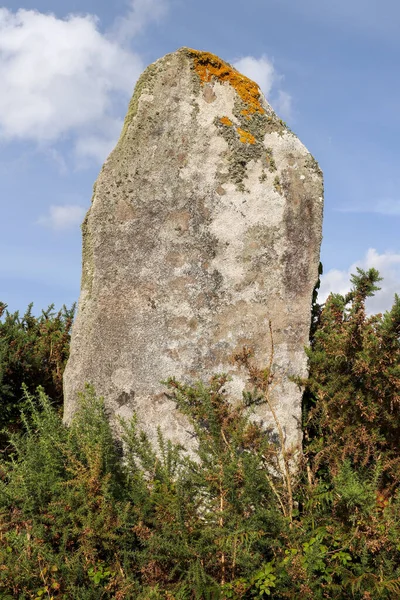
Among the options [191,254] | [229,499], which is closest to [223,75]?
[191,254]

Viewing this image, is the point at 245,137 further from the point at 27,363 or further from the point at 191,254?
the point at 27,363

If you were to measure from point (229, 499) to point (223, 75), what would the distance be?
3.70 meters

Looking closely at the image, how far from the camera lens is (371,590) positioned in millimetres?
4086

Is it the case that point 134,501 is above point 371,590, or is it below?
above

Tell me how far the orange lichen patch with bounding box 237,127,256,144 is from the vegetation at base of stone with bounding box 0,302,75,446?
3.16 metres

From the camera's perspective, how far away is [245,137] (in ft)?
19.0

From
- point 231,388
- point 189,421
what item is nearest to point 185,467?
point 189,421

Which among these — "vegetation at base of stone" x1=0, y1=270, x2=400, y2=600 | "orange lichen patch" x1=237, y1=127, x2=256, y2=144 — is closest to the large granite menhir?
"orange lichen patch" x1=237, y1=127, x2=256, y2=144

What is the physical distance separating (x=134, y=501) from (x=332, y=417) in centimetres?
168

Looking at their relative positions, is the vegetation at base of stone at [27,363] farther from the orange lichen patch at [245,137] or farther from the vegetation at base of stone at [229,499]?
the orange lichen patch at [245,137]

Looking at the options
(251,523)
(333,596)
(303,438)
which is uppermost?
(303,438)

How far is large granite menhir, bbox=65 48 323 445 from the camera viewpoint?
5.44 m

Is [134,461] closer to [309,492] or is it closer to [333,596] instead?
[309,492]

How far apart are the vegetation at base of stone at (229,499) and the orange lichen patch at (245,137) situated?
152 cm
